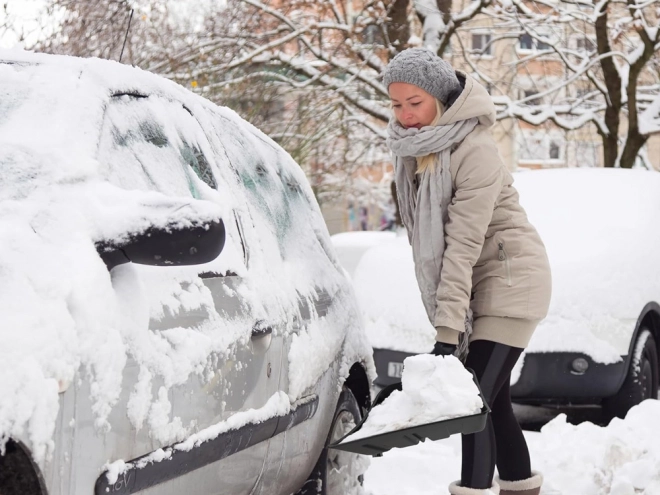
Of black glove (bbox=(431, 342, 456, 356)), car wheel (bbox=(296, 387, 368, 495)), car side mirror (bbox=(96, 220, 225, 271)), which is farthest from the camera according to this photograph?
car wheel (bbox=(296, 387, 368, 495))

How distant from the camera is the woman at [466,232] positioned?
3.25 m

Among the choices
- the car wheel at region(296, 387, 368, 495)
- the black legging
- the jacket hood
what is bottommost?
the car wheel at region(296, 387, 368, 495)

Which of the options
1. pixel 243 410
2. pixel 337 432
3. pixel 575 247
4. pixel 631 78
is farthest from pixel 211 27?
pixel 243 410

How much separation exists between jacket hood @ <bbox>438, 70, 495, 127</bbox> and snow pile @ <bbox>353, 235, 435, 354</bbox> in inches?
106

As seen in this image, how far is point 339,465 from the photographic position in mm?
3764

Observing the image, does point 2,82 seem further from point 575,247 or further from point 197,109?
point 575,247

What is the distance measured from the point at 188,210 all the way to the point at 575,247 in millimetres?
4395

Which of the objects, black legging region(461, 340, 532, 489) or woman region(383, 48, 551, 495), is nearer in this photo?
woman region(383, 48, 551, 495)

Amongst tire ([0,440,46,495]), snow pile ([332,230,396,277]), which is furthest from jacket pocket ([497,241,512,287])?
snow pile ([332,230,396,277])

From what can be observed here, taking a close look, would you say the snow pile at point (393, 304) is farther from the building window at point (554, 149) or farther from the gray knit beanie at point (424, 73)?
the building window at point (554, 149)

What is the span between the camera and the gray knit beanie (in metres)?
3.28

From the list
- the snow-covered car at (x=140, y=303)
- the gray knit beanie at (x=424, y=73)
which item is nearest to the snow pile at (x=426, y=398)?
the snow-covered car at (x=140, y=303)

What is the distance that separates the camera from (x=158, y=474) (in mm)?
2184

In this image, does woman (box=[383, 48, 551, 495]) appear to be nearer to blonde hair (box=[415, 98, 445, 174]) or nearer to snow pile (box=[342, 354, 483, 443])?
blonde hair (box=[415, 98, 445, 174])
